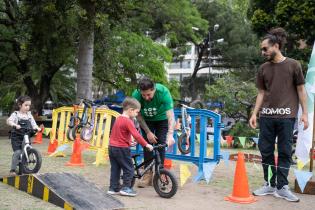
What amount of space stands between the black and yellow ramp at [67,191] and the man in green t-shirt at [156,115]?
1140 millimetres

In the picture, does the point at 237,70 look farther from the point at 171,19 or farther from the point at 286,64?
the point at 286,64

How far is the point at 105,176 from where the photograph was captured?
313 inches

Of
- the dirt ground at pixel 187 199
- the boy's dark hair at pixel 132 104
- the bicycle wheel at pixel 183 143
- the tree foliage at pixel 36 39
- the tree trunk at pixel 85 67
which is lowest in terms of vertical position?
the dirt ground at pixel 187 199

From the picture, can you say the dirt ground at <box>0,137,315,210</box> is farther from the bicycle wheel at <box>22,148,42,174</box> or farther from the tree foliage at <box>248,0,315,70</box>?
the tree foliage at <box>248,0,315,70</box>

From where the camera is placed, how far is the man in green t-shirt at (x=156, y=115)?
21.3ft

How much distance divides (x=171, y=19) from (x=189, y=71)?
186 ft

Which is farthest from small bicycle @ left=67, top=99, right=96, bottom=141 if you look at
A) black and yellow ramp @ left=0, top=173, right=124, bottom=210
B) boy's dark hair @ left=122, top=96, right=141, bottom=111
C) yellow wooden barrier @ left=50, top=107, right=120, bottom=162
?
boy's dark hair @ left=122, top=96, right=141, bottom=111

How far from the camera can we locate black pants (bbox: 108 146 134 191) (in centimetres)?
618

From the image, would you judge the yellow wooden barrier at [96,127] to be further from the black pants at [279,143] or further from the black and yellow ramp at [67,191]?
the black pants at [279,143]

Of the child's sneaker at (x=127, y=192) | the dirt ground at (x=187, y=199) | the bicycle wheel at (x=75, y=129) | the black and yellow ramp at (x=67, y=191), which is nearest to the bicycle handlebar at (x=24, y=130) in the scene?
the dirt ground at (x=187, y=199)

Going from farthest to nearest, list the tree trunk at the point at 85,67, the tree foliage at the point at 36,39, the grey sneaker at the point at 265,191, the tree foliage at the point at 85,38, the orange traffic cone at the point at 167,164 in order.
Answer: the tree trunk at the point at 85,67, the tree foliage at the point at 36,39, the tree foliage at the point at 85,38, the orange traffic cone at the point at 167,164, the grey sneaker at the point at 265,191

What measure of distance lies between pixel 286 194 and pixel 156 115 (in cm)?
213

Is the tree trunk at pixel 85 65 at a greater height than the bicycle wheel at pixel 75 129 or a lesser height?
greater

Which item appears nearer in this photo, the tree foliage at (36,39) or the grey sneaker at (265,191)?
the grey sneaker at (265,191)
